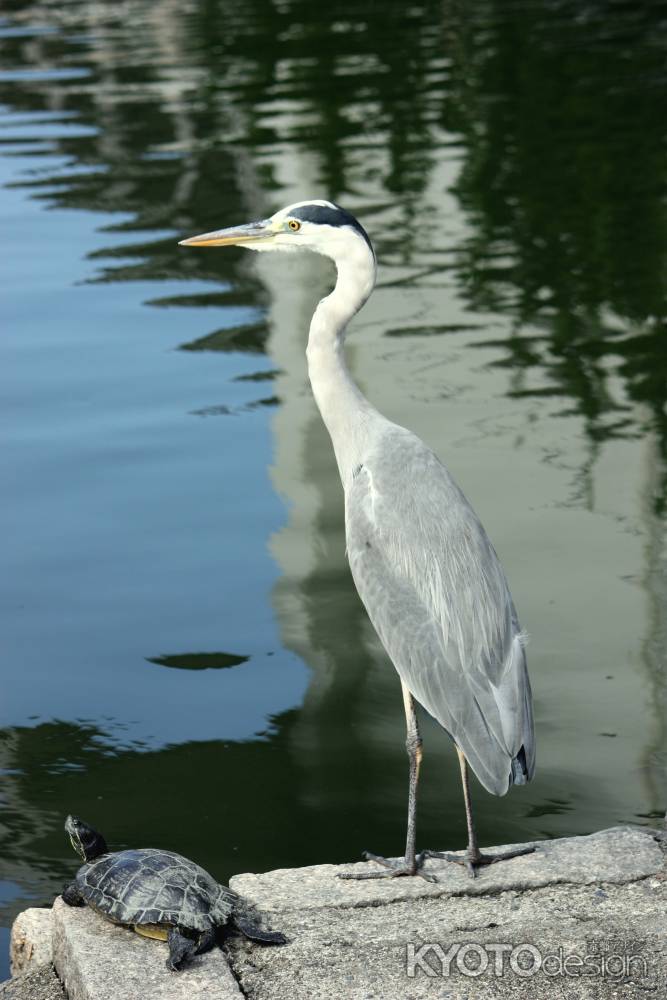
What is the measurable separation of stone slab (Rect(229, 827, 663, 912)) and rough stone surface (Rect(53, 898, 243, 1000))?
35 cm

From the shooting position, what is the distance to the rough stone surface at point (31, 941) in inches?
175

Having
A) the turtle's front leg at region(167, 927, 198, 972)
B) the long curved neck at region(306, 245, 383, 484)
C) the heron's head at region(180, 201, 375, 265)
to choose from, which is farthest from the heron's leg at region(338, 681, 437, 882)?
the heron's head at region(180, 201, 375, 265)

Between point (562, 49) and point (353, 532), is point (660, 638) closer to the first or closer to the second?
point (353, 532)

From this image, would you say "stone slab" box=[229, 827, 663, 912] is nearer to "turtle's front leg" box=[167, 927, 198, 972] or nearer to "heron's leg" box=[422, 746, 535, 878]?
"heron's leg" box=[422, 746, 535, 878]

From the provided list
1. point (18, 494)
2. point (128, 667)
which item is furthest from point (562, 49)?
point (128, 667)

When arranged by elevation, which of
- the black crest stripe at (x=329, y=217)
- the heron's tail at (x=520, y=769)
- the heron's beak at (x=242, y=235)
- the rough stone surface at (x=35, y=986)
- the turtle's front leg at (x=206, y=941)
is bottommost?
the rough stone surface at (x=35, y=986)

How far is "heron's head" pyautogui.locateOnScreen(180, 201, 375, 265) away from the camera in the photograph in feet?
17.7

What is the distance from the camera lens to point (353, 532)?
4.98m

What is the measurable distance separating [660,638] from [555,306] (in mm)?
4763

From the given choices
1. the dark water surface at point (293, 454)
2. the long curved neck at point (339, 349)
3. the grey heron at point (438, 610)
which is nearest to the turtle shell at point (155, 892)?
the grey heron at point (438, 610)

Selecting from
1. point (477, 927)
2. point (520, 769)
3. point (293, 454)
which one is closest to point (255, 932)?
point (477, 927)

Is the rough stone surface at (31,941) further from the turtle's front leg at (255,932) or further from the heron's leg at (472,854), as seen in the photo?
the heron's leg at (472,854)

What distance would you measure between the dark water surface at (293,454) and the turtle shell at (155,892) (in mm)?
1031

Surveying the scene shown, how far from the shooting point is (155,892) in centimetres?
417
